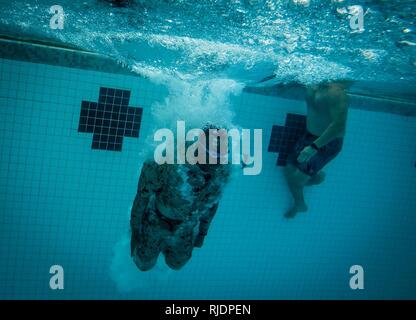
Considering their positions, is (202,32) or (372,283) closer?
(202,32)

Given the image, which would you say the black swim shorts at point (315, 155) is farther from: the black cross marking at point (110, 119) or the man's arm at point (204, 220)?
the black cross marking at point (110, 119)

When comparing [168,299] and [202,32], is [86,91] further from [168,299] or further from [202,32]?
[168,299]

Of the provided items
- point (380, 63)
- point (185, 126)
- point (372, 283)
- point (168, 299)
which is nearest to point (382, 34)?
point (380, 63)

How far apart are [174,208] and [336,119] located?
2.31 metres

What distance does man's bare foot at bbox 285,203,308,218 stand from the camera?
4.93 metres

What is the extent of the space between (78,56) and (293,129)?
10.5ft

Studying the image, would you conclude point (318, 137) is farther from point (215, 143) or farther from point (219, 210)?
point (215, 143)

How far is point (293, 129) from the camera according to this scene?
4957 millimetres

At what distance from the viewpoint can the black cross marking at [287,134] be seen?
4.91 metres

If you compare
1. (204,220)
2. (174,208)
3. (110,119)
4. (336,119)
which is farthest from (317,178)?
(110,119)

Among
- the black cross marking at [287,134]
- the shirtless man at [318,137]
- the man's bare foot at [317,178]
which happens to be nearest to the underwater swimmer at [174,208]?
the shirtless man at [318,137]

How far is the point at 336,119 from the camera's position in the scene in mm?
3828

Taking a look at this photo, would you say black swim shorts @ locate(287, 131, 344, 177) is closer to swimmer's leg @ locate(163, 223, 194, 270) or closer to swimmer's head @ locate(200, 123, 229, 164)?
swimmer's head @ locate(200, 123, 229, 164)

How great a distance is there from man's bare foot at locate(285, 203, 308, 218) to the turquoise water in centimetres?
19
